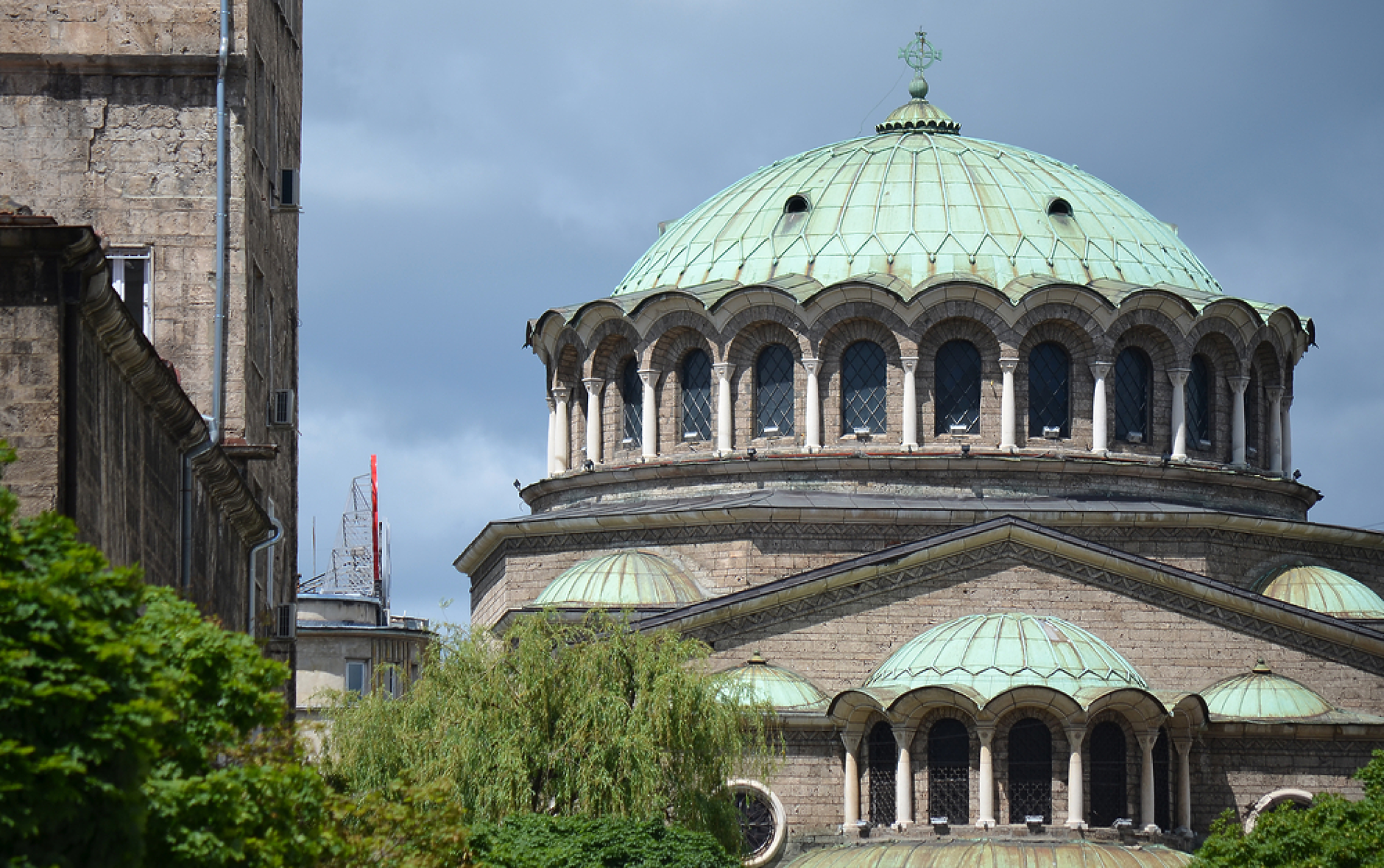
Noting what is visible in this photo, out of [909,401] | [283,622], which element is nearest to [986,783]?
[909,401]

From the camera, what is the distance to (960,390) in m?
43.0

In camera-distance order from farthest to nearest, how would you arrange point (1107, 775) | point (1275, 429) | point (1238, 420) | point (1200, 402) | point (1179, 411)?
point (1275, 429), point (1200, 402), point (1238, 420), point (1179, 411), point (1107, 775)

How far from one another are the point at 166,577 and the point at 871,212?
87.8 ft

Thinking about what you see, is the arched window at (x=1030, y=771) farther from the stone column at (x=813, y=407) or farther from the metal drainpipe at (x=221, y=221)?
the metal drainpipe at (x=221, y=221)

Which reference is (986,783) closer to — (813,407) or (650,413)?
(813,407)

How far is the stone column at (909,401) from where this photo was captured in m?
42.4

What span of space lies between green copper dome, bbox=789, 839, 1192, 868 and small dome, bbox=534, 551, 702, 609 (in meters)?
6.46

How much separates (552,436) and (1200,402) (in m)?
12.4

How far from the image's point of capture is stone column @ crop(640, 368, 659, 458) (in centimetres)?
4428

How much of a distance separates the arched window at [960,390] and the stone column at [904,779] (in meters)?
9.11

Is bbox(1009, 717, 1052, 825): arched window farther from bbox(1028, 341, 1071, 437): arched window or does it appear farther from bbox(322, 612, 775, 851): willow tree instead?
bbox(1028, 341, 1071, 437): arched window

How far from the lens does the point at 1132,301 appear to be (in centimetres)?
4294

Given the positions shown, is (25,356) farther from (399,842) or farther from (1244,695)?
(1244,695)

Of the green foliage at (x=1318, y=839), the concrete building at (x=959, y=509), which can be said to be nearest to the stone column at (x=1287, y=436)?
the concrete building at (x=959, y=509)
